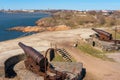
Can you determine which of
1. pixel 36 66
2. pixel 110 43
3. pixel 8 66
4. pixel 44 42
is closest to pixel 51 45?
pixel 44 42

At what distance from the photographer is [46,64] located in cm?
1906

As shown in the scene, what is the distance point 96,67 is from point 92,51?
6478 mm

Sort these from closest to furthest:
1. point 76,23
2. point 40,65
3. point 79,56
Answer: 1. point 40,65
2. point 79,56
3. point 76,23

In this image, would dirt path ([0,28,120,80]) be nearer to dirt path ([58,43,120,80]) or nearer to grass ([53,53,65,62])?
dirt path ([58,43,120,80])

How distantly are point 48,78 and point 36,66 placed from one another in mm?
1464

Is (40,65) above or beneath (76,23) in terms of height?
above

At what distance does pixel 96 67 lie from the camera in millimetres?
23781

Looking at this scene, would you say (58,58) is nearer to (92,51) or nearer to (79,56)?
(79,56)

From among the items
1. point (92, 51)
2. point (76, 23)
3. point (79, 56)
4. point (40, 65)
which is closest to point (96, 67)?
point (79, 56)

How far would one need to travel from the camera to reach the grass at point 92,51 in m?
28.3

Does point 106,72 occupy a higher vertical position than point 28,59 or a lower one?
lower

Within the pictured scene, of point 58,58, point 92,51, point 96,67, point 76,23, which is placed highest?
point 58,58

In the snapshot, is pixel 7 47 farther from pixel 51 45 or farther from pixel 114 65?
pixel 114 65

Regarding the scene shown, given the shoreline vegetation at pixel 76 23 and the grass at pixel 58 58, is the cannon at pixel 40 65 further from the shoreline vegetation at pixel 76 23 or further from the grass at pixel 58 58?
the shoreline vegetation at pixel 76 23
